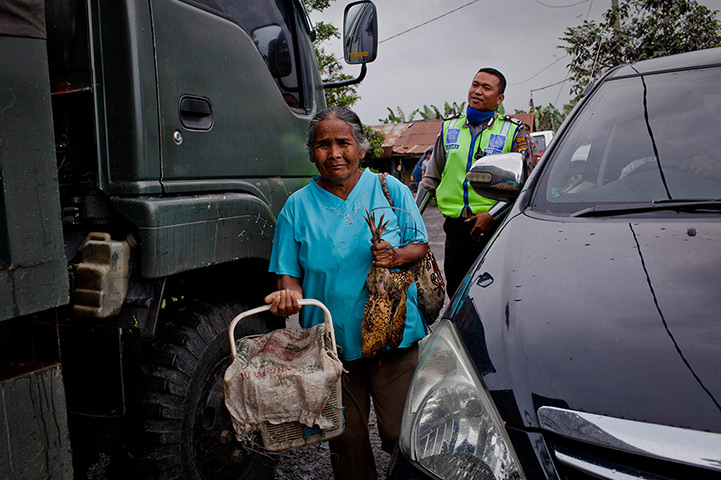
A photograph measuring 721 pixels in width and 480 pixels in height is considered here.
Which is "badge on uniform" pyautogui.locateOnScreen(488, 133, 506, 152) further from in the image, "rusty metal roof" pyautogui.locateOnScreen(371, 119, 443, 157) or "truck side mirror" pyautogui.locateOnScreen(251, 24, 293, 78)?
"rusty metal roof" pyautogui.locateOnScreen(371, 119, 443, 157)

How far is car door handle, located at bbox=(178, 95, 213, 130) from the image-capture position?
7.06 ft

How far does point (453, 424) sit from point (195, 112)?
1592 millimetres

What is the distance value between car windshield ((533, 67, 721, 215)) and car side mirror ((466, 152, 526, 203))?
0.48 feet

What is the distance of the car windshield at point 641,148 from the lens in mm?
1846

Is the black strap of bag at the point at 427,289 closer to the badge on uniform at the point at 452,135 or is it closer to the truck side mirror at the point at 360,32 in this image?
the truck side mirror at the point at 360,32

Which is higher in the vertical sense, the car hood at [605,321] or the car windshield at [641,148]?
the car windshield at [641,148]

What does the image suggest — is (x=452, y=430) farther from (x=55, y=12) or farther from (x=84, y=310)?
(x=55, y=12)

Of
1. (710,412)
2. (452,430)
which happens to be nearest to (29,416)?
(452,430)

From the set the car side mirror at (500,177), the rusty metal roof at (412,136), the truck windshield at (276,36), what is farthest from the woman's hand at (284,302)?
the rusty metal roof at (412,136)

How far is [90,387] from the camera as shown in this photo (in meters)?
1.93

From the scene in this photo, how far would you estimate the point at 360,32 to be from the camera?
3088 mm

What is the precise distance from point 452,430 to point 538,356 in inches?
10.4

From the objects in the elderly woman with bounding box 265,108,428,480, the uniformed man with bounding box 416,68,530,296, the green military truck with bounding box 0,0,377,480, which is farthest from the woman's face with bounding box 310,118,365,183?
the uniformed man with bounding box 416,68,530,296

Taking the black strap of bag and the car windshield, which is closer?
the car windshield
